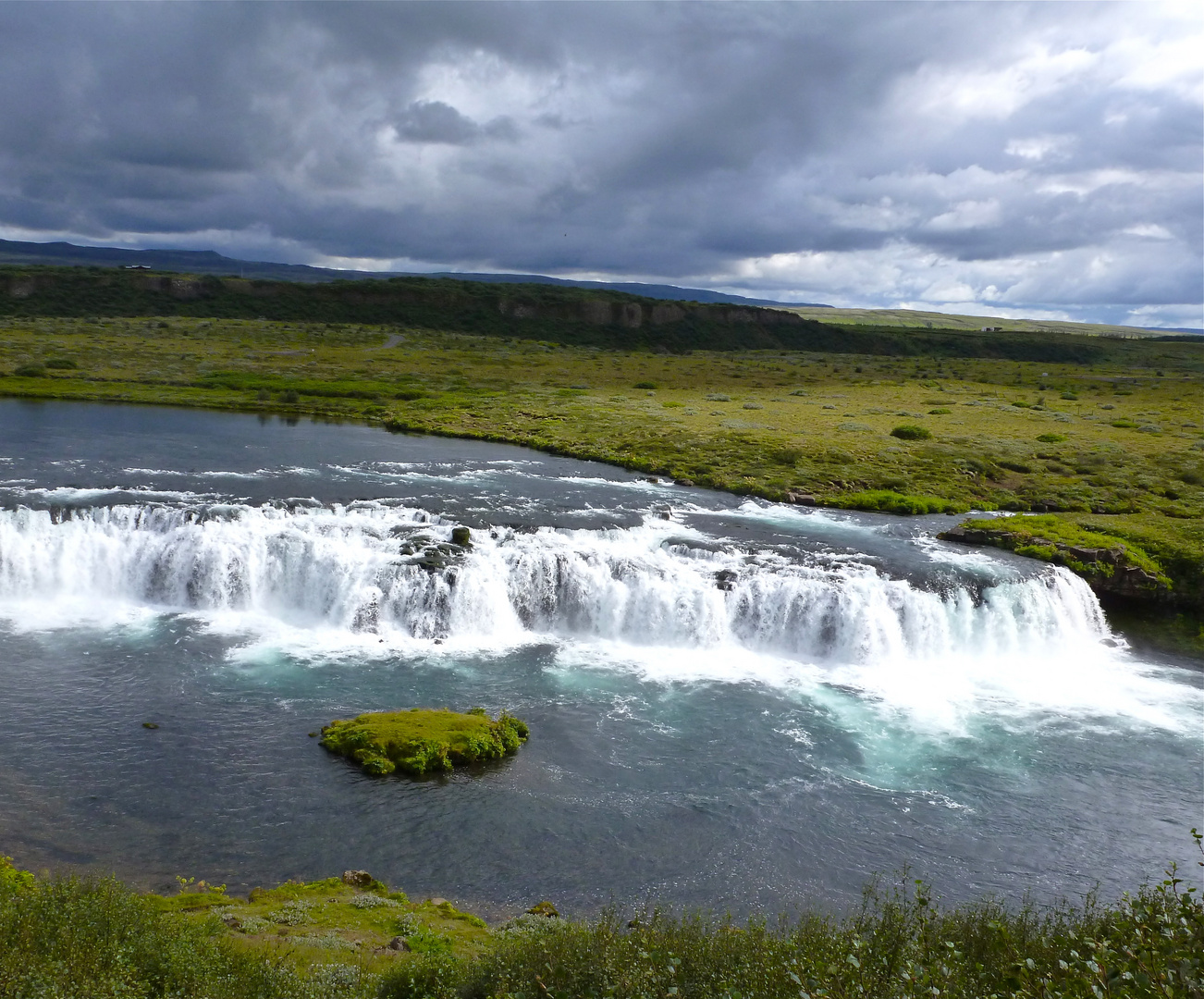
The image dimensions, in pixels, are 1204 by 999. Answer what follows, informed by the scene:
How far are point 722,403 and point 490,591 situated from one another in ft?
208

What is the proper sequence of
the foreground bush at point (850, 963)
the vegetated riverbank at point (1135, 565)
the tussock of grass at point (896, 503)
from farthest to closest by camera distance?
1. the tussock of grass at point (896, 503)
2. the vegetated riverbank at point (1135, 565)
3. the foreground bush at point (850, 963)

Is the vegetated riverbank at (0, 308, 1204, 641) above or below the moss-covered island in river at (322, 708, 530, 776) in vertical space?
above

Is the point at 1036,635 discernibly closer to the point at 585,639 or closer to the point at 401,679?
the point at 585,639

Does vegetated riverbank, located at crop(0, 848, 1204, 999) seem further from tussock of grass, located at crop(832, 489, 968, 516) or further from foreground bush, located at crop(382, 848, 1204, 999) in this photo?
tussock of grass, located at crop(832, 489, 968, 516)

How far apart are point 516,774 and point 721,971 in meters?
13.0

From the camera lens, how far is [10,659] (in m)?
30.2

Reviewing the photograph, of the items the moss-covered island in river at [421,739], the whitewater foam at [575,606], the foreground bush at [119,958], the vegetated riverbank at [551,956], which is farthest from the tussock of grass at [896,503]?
the foreground bush at [119,958]

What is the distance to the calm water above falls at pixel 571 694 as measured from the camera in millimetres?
21953

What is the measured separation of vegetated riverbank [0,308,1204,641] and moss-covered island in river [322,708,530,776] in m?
33.2

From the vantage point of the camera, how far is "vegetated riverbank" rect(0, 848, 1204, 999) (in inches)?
426

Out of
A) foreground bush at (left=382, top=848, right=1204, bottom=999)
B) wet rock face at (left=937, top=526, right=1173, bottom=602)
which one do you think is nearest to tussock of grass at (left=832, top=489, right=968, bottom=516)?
wet rock face at (left=937, top=526, right=1173, bottom=602)

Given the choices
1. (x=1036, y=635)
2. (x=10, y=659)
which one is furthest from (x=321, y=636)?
(x=1036, y=635)

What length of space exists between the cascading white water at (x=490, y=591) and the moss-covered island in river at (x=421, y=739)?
8965mm

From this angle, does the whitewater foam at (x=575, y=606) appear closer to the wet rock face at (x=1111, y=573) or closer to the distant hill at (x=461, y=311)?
the wet rock face at (x=1111, y=573)
